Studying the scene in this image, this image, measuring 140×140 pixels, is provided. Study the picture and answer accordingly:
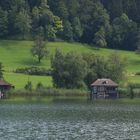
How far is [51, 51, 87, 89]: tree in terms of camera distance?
141 meters

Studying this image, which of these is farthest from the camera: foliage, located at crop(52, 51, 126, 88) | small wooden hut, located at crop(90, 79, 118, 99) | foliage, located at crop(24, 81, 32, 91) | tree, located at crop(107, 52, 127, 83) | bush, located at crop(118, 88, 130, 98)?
tree, located at crop(107, 52, 127, 83)

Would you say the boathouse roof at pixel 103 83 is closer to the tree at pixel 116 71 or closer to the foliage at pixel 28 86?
the tree at pixel 116 71

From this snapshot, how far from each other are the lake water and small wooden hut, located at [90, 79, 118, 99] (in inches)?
1680

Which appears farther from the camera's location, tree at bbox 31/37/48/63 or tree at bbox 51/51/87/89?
tree at bbox 31/37/48/63

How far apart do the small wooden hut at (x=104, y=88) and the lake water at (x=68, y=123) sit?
4266cm

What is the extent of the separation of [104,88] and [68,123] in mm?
73356

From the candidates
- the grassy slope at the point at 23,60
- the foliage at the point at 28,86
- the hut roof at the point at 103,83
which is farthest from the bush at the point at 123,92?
the foliage at the point at 28,86

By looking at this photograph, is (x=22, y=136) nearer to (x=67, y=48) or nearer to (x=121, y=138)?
(x=121, y=138)

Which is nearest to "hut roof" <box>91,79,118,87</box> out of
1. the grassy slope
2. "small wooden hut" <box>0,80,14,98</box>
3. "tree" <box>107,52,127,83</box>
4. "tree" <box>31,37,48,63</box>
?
"tree" <box>107,52,127,83</box>

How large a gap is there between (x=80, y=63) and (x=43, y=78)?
39.2 feet

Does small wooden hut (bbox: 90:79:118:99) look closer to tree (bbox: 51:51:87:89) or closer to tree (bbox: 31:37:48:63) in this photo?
tree (bbox: 51:51:87:89)

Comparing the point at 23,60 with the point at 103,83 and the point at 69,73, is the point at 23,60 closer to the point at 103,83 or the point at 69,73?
the point at 69,73

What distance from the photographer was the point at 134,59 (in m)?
190

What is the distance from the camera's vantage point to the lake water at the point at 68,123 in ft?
198
